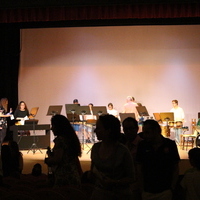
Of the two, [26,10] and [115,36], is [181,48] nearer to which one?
[115,36]

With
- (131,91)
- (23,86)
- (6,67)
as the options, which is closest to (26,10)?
(6,67)

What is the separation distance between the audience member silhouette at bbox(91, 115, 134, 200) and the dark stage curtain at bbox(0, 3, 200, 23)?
27.9 feet

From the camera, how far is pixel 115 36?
46.9 feet

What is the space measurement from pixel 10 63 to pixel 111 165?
37.0 ft

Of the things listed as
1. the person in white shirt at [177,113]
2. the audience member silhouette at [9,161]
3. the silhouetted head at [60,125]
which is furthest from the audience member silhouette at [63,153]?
the person in white shirt at [177,113]

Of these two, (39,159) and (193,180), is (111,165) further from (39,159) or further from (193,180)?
(39,159)

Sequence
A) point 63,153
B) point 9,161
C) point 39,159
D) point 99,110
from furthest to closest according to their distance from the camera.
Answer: point 99,110
point 39,159
point 9,161
point 63,153

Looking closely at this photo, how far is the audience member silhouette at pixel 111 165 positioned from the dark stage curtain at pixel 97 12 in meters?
8.49

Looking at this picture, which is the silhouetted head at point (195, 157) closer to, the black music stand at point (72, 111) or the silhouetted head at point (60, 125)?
the silhouetted head at point (60, 125)

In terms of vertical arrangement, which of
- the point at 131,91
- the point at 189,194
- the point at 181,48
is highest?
the point at 181,48

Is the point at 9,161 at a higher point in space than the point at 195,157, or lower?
lower

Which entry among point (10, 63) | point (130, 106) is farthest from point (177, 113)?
point (10, 63)

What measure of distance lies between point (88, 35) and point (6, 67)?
9.22ft

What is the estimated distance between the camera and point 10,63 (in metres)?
13.9
